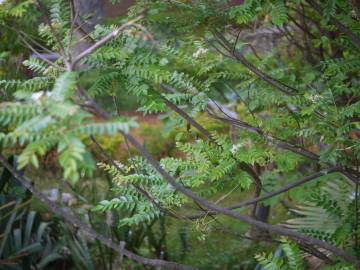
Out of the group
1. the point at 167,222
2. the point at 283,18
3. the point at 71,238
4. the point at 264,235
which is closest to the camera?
the point at 283,18

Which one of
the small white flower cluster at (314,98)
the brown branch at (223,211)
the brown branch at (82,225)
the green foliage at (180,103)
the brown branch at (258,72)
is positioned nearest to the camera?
the green foliage at (180,103)

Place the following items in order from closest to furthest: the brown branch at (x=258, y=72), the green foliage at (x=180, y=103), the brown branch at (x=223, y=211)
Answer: the green foliage at (x=180, y=103) → the brown branch at (x=223, y=211) → the brown branch at (x=258, y=72)

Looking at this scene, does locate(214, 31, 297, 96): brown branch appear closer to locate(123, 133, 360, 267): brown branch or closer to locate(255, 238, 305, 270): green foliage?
locate(255, 238, 305, 270): green foliage

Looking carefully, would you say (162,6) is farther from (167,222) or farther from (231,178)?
(167,222)

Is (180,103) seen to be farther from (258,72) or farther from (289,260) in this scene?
(289,260)

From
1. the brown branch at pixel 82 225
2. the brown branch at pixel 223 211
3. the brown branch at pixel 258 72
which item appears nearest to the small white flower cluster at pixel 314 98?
the brown branch at pixel 258 72

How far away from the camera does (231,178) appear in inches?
99.8

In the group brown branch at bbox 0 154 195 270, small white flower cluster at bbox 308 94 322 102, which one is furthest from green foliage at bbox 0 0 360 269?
brown branch at bbox 0 154 195 270

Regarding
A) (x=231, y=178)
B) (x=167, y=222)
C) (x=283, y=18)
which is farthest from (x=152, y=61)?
(x=167, y=222)

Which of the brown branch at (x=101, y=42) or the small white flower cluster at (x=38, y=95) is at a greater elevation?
the brown branch at (x=101, y=42)

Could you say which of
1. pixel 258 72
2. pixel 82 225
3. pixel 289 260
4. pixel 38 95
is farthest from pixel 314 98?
pixel 38 95

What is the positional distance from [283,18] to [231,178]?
0.75 m

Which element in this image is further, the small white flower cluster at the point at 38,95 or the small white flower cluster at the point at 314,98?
the small white flower cluster at the point at 314,98

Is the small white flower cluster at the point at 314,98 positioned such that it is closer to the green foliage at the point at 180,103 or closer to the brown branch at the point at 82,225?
the green foliage at the point at 180,103
